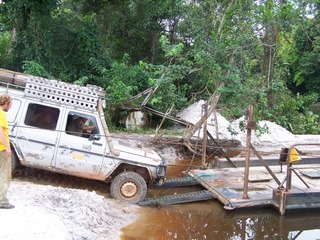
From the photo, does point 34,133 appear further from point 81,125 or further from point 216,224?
point 216,224

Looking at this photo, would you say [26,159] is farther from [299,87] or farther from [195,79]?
[299,87]

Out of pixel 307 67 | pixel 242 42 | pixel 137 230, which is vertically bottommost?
pixel 137 230

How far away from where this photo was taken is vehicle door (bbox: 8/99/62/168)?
7.46m

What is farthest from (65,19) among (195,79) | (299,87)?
(299,87)

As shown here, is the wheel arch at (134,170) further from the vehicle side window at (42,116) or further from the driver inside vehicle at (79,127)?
the vehicle side window at (42,116)

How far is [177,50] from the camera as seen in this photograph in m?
10.4

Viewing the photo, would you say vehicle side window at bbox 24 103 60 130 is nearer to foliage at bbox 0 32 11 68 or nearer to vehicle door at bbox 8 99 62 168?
vehicle door at bbox 8 99 62 168

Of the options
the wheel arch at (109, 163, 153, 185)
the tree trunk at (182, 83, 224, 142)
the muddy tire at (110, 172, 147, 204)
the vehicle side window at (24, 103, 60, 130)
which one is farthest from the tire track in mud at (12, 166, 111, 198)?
the tree trunk at (182, 83, 224, 142)

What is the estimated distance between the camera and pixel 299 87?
28719 millimetres

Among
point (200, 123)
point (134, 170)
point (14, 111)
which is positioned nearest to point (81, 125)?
point (14, 111)

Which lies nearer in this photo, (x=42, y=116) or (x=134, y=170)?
(x=42, y=116)

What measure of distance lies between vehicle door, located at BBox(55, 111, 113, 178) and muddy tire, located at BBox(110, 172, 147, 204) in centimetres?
42

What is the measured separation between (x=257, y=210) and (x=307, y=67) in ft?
65.5

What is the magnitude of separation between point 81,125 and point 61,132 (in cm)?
52
